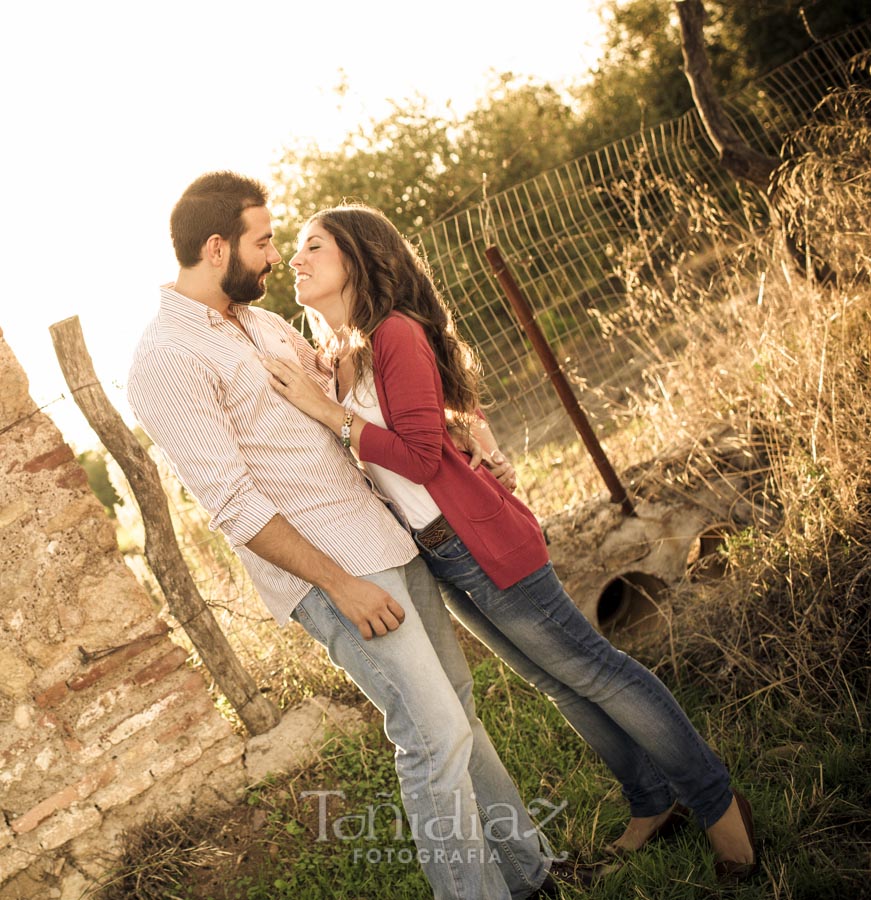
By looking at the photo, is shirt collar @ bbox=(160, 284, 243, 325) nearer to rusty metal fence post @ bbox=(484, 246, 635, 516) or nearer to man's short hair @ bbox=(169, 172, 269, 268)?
man's short hair @ bbox=(169, 172, 269, 268)

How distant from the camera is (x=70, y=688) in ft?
10.4

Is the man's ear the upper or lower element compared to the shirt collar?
upper

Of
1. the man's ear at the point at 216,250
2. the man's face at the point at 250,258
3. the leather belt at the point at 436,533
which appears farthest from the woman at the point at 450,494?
the man's ear at the point at 216,250

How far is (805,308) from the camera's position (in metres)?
4.33

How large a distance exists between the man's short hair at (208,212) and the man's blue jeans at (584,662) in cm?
109

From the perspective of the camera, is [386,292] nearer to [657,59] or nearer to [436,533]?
[436,533]

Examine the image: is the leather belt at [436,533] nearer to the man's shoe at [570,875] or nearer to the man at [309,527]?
the man at [309,527]

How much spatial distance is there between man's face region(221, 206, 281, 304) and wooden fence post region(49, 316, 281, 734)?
43.8 inches

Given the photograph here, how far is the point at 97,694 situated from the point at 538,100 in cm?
1131

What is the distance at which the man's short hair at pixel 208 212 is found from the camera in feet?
7.98

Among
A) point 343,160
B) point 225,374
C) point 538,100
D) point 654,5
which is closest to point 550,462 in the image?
point 225,374

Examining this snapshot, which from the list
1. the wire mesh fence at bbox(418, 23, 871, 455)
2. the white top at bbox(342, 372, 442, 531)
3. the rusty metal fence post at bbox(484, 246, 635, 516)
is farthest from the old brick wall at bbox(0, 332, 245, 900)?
the rusty metal fence post at bbox(484, 246, 635, 516)

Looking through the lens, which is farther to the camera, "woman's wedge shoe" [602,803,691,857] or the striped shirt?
"woman's wedge shoe" [602,803,691,857]

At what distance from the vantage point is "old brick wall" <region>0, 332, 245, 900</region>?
10.0ft
